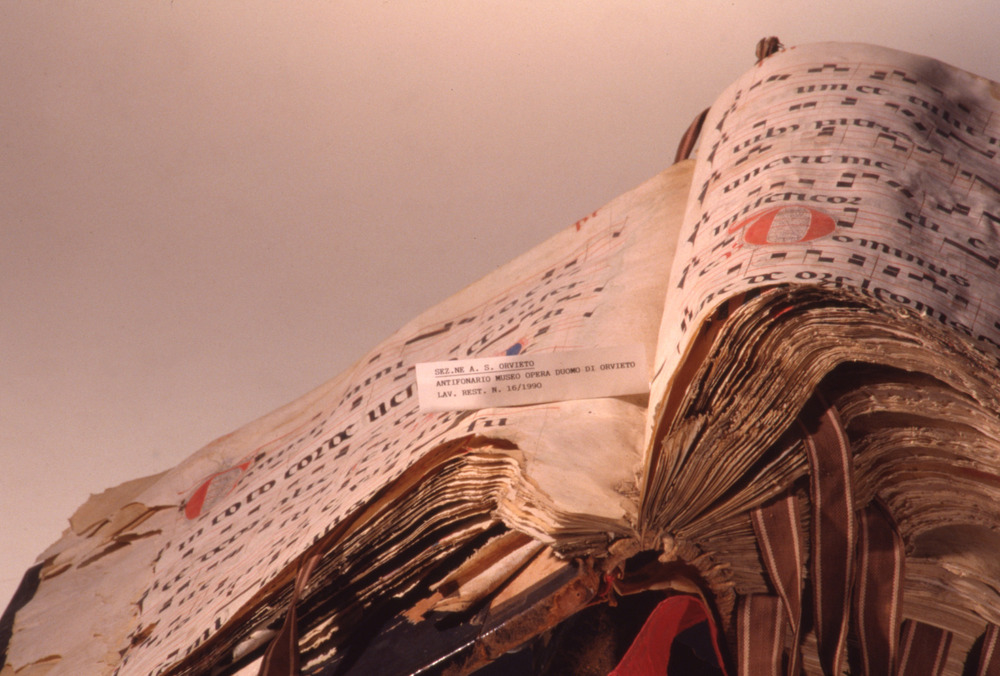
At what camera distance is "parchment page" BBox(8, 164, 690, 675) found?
97 cm

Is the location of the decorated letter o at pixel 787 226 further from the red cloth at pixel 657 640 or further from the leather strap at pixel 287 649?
the leather strap at pixel 287 649

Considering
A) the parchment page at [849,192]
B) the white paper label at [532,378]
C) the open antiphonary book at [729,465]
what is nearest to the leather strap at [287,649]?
the open antiphonary book at [729,465]

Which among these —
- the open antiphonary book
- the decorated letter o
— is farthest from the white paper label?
the decorated letter o

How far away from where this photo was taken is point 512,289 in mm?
1307

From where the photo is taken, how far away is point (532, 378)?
3.23 ft

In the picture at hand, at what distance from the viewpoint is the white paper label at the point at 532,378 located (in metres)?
0.97

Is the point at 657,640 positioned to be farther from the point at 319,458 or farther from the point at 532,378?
the point at 319,458

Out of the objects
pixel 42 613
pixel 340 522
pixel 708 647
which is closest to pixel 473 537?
pixel 340 522

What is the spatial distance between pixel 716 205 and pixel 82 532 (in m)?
0.90

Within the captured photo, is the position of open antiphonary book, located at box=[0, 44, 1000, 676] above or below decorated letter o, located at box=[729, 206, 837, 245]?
below

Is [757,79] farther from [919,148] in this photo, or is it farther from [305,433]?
[305,433]

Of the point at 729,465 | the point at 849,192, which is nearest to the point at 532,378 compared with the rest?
the point at 729,465

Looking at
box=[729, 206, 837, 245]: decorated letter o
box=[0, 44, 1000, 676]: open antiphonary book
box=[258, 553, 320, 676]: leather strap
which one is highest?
box=[729, 206, 837, 245]: decorated letter o

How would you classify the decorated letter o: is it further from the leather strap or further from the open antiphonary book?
the leather strap
